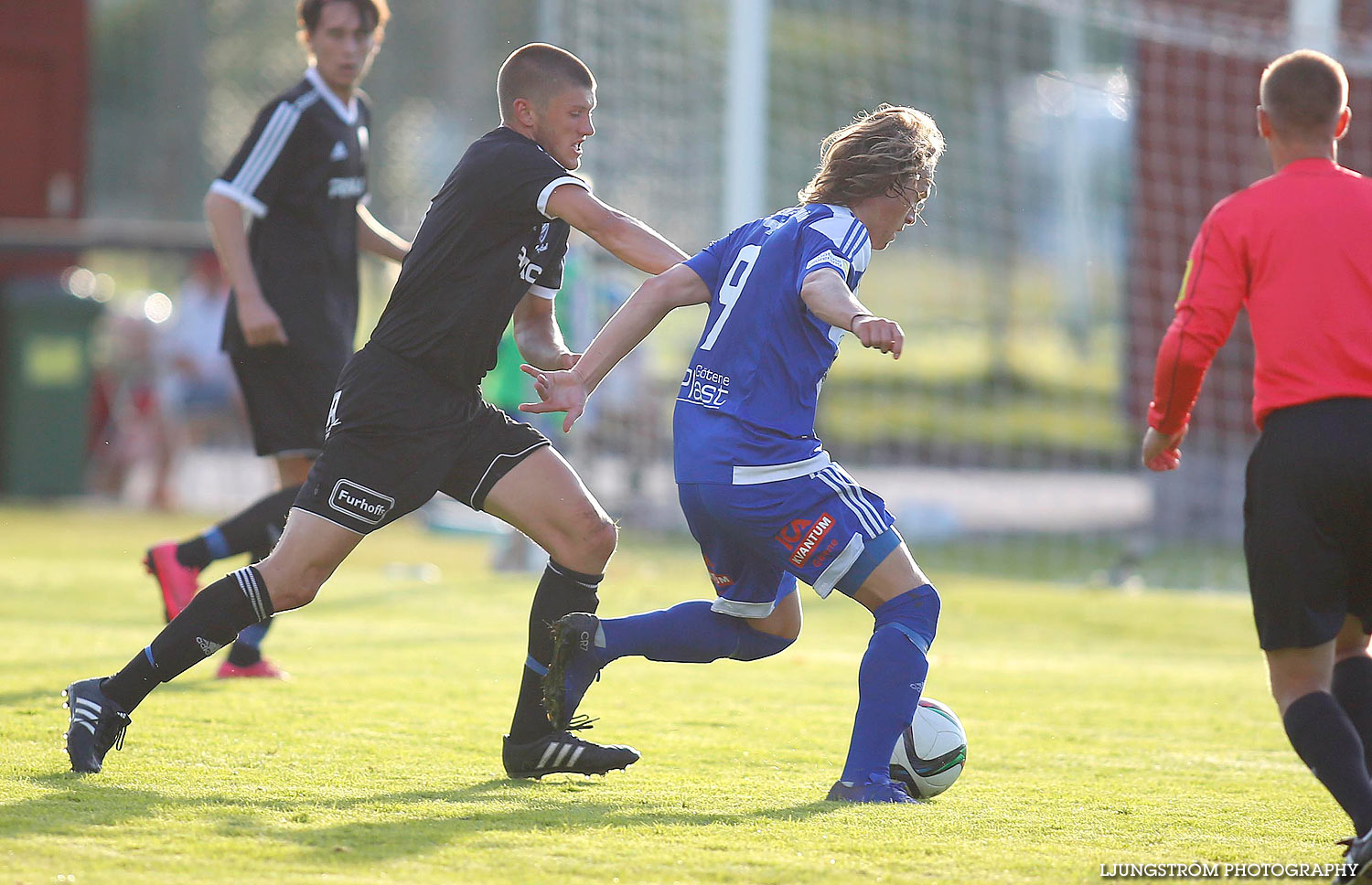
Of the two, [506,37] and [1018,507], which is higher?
[506,37]

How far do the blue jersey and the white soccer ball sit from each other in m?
0.77

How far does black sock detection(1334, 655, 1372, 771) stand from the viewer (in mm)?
3881

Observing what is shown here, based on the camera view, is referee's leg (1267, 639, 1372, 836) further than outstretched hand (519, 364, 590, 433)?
No

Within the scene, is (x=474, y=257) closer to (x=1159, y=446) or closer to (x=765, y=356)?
(x=765, y=356)

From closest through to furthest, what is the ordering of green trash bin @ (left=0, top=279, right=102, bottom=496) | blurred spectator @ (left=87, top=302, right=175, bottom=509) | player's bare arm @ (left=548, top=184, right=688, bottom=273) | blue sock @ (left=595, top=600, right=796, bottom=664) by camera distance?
player's bare arm @ (left=548, top=184, right=688, bottom=273), blue sock @ (left=595, top=600, right=796, bottom=664), green trash bin @ (left=0, top=279, right=102, bottom=496), blurred spectator @ (left=87, top=302, right=175, bottom=509)

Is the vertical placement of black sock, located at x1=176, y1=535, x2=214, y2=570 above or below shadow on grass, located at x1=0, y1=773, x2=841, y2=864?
above

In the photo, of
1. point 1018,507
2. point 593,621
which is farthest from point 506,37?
point 593,621

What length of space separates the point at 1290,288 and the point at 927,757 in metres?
→ 1.50

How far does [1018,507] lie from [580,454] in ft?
19.8

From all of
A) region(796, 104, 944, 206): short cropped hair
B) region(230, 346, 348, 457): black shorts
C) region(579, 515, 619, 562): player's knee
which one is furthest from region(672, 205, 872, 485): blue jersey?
region(230, 346, 348, 457): black shorts

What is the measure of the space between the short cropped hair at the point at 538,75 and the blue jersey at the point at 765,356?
2.05ft

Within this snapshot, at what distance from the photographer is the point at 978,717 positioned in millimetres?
5738

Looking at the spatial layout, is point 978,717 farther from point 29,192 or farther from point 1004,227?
point 1004,227

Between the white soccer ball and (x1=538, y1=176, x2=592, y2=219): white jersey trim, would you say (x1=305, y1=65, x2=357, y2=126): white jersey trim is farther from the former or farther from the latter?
the white soccer ball
